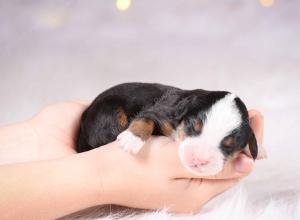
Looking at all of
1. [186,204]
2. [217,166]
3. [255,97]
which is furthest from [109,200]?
[255,97]

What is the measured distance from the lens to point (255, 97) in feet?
11.5

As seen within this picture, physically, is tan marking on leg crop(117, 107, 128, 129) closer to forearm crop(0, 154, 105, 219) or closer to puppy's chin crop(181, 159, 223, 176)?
forearm crop(0, 154, 105, 219)

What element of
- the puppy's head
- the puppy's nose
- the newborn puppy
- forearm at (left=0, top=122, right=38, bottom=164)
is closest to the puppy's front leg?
the newborn puppy

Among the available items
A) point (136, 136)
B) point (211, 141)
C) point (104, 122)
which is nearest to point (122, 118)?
point (104, 122)

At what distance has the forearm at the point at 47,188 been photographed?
6.77 feet

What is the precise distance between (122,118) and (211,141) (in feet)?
1.76

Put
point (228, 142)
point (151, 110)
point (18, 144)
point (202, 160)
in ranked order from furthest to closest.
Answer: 1. point (18, 144)
2. point (151, 110)
3. point (228, 142)
4. point (202, 160)

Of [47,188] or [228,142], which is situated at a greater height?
[228,142]

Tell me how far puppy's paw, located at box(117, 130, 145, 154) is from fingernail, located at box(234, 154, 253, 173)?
13.8 inches

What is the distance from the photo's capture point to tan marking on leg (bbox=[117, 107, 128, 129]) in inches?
97.0

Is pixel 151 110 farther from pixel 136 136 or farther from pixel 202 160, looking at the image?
pixel 202 160

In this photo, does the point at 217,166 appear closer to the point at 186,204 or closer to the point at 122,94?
the point at 186,204

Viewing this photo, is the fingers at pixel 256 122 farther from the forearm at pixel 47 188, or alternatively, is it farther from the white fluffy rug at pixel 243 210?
the forearm at pixel 47 188

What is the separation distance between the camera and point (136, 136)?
2.19 meters
